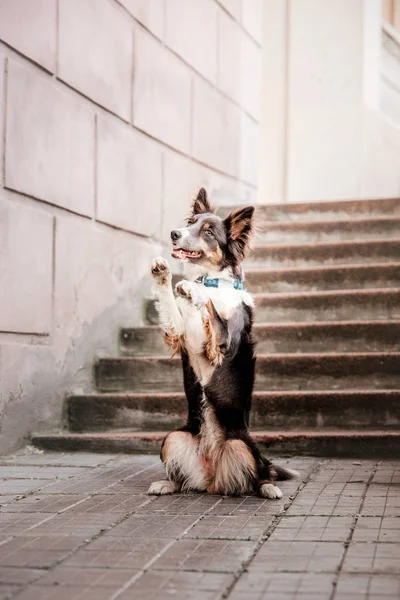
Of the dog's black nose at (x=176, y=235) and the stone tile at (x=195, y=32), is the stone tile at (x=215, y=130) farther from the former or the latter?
the dog's black nose at (x=176, y=235)

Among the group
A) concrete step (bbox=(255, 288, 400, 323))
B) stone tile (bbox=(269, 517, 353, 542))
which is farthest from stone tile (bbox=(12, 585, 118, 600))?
concrete step (bbox=(255, 288, 400, 323))

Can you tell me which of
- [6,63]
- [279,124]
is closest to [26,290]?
[6,63]

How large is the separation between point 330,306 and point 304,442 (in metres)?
1.73

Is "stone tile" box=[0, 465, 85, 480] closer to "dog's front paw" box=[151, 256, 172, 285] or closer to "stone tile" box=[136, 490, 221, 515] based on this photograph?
"stone tile" box=[136, 490, 221, 515]

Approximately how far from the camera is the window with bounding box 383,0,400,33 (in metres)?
15.0

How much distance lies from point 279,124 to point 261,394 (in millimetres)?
7098

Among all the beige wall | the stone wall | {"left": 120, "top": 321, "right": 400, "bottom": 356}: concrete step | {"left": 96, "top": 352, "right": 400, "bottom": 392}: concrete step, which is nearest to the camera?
the stone wall

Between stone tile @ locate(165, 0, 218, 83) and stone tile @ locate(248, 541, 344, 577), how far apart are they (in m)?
6.23

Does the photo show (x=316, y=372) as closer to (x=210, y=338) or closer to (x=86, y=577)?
(x=210, y=338)

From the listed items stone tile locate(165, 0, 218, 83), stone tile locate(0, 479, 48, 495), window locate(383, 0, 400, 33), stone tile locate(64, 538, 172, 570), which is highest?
window locate(383, 0, 400, 33)

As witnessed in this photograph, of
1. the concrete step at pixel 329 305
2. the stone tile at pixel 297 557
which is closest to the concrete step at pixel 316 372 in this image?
the concrete step at pixel 329 305

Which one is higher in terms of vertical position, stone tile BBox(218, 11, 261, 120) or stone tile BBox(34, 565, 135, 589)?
stone tile BBox(218, 11, 261, 120)

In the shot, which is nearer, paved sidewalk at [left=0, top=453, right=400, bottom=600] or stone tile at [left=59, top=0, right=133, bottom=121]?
paved sidewalk at [left=0, top=453, right=400, bottom=600]

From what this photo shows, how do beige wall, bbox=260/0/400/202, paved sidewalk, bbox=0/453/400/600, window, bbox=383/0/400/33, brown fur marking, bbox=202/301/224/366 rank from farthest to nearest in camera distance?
1. window, bbox=383/0/400/33
2. beige wall, bbox=260/0/400/202
3. brown fur marking, bbox=202/301/224/366
4. paved sidewalk, bbox=0/453/400/600
